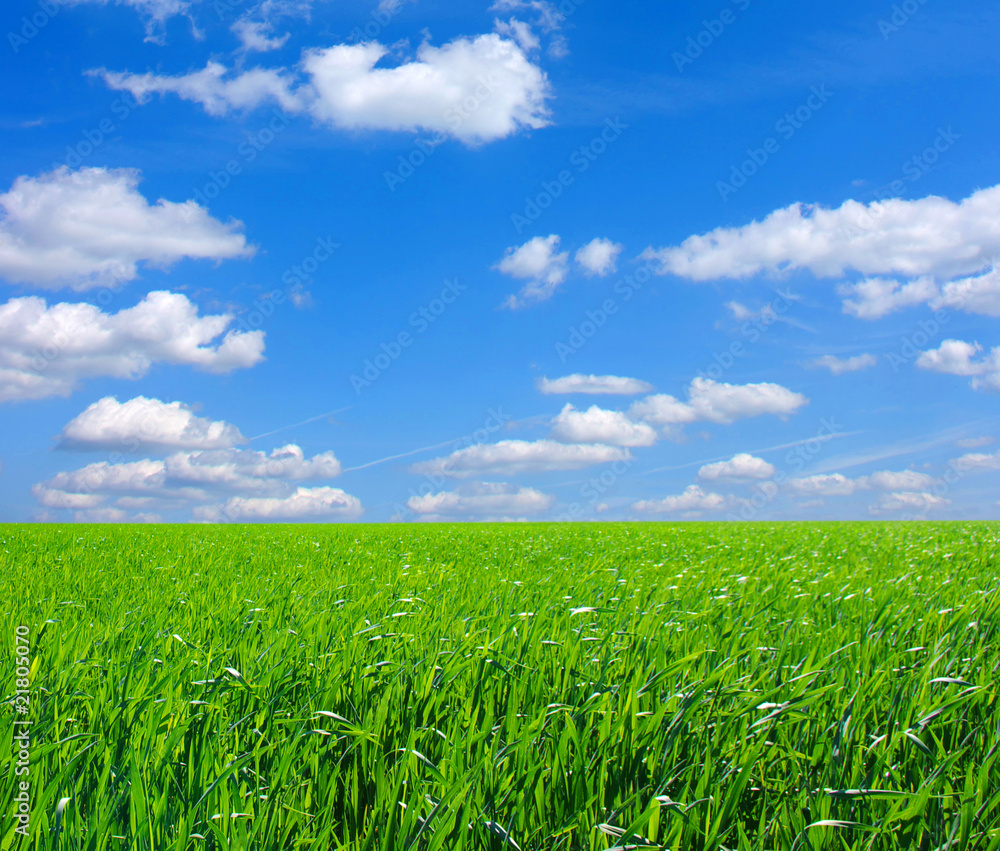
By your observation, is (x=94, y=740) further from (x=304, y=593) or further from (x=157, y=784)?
(x=304, y=593)

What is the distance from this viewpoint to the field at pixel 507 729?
2.11 metres

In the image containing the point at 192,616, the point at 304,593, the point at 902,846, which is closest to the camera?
the point at 902,846

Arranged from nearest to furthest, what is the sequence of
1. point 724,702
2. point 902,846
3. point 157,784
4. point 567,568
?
point 902,846, point 157,784, point 724,702, point 567,568

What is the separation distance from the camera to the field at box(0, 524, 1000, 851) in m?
2.11

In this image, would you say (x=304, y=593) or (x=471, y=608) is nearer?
(x=471, y=608)

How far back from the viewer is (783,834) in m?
2.20

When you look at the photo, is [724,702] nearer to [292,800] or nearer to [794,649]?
[794,649]

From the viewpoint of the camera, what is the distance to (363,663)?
3580 mm

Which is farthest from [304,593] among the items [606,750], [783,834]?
[783,834]

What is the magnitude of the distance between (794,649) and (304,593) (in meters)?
5.15

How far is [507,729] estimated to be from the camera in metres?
2.79

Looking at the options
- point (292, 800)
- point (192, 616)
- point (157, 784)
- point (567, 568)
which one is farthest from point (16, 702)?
point (567, 568)

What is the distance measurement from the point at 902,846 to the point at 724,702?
3.27 ft

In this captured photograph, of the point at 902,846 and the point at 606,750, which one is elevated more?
the point at 606,750
